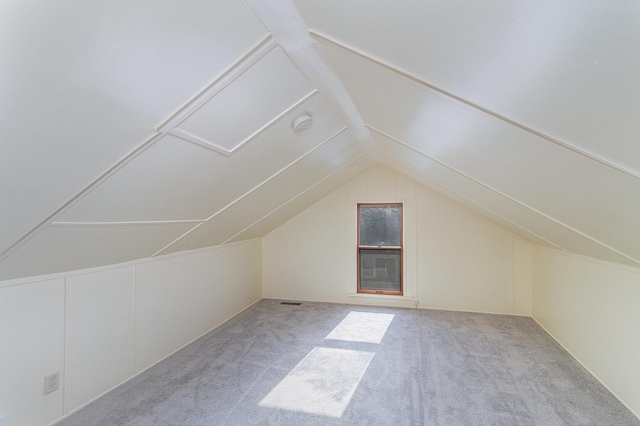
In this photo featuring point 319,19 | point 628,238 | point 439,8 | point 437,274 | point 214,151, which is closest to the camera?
point 439,8

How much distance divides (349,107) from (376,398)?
216 cm

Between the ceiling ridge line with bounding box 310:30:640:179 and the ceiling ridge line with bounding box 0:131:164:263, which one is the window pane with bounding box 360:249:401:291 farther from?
the ceiling ridge line with bounding box 0:131:164:263

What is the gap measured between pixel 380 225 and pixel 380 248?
361 mm

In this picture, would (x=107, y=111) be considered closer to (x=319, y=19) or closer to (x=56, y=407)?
(x=319, y=19)

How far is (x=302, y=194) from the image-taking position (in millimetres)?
3979

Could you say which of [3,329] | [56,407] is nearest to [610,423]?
[56,407]

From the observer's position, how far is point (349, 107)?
7.18 ft

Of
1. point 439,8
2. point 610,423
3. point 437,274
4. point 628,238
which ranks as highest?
point 439,8

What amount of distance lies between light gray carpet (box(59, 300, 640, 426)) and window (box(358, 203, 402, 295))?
1.04 meters

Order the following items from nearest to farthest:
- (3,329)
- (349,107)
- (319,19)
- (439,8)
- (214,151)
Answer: (439,8)
(319,19)
(3,329)
(214,151)
(349,107)

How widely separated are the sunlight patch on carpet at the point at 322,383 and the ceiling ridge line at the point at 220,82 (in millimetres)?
1989

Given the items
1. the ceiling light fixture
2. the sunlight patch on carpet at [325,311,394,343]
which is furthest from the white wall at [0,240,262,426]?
the ceiling light fixture

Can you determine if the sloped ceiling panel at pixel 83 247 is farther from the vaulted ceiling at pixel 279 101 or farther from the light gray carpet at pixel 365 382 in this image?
the light gray carpet at pixel 365 382

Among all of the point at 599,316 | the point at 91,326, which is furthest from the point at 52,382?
the point at 599,316
